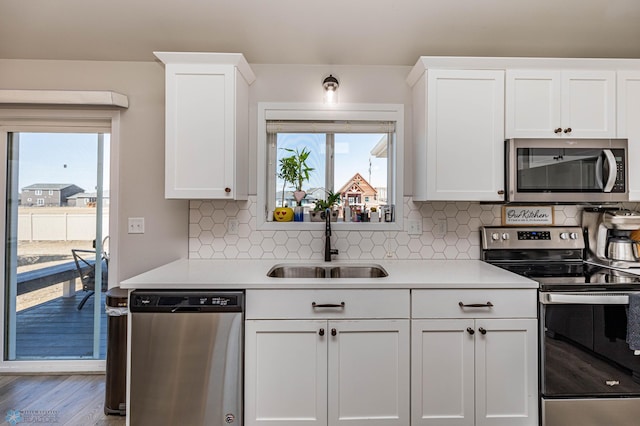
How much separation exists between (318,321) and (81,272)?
2.02 m

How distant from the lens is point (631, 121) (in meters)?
2.12

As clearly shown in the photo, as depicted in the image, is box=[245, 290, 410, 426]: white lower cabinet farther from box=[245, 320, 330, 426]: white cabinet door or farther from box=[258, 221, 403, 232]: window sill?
box=[258, 221, 403, 232]: window sill

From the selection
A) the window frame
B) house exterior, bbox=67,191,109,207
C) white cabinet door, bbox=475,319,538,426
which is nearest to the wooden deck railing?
house exterior, bbox=67,191,109,207

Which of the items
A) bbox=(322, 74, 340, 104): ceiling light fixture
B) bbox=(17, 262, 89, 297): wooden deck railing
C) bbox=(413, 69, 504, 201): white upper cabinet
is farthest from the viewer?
bbox=(17, 262, 89, 297): wooden deck railing

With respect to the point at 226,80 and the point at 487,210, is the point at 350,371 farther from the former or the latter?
the point at 226,80

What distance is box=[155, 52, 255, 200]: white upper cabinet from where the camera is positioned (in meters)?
2.11

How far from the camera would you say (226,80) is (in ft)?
6.95

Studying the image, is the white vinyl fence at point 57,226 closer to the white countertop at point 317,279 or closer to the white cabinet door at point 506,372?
the white countertop at point 317,279

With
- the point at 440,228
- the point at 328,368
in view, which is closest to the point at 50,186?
the point at 328,368

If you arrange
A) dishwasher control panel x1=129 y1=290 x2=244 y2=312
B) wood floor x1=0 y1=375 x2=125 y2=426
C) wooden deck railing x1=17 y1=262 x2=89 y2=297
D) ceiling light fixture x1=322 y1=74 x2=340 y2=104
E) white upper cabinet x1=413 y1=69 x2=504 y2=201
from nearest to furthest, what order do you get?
dishwasher control panel x1=129 y1=290 x2=244 y2=312
wood floor x1=0 y1=375 x2=125 y2=426
white upper cabinet x1=413 y1=69 x2=504 y2=201
ceiling light fixture x1=322 y1=74 x2=340 y2=104
wooden deck railing x1=17 y1=262 x2=89 y2=297

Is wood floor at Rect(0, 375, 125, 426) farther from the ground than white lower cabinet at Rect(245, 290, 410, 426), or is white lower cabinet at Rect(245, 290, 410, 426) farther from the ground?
white lower cabinet at Rect(245, 290, 410, 426)

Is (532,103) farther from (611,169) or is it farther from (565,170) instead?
(611,169)

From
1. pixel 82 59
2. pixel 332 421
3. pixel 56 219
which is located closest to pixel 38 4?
pixel 82 59

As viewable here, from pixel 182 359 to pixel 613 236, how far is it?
114 inches
